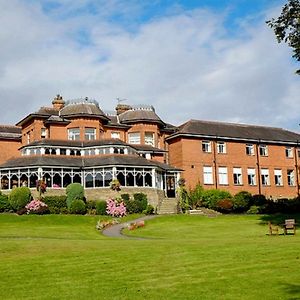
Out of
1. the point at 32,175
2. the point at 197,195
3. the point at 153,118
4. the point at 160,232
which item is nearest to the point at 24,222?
the point at 32,175

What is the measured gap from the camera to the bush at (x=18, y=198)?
44656 millimetres

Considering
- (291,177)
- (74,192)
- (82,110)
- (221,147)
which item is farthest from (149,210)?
(291,177)

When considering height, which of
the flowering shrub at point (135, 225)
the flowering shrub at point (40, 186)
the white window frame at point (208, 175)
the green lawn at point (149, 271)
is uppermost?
the white window frame at point (208, 175)

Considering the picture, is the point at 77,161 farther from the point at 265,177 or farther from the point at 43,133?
the point at 265,177

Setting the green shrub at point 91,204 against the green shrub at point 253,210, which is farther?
the green shrub at point 253,210

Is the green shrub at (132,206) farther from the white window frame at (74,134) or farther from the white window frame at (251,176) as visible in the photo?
the white window frame at (251,176)

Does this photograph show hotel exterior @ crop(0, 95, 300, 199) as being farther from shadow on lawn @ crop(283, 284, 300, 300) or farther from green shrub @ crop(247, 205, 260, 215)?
shadow on lawn @ crop(283, 284, 300, 300)

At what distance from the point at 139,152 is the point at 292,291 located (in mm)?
43309

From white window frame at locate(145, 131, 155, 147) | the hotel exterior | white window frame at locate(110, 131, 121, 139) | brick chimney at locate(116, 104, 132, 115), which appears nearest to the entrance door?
the hotel exterior

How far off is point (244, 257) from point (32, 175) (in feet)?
114

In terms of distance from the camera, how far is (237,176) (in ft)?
192

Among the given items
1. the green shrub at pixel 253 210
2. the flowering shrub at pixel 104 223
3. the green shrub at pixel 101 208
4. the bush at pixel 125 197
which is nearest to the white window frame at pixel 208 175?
the green shrub at pixel 253 210

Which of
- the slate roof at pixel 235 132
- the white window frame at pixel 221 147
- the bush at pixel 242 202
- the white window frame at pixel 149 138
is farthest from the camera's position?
the white window frame at pixel 149 138

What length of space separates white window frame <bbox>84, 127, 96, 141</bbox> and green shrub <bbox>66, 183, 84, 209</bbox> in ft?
31.2
